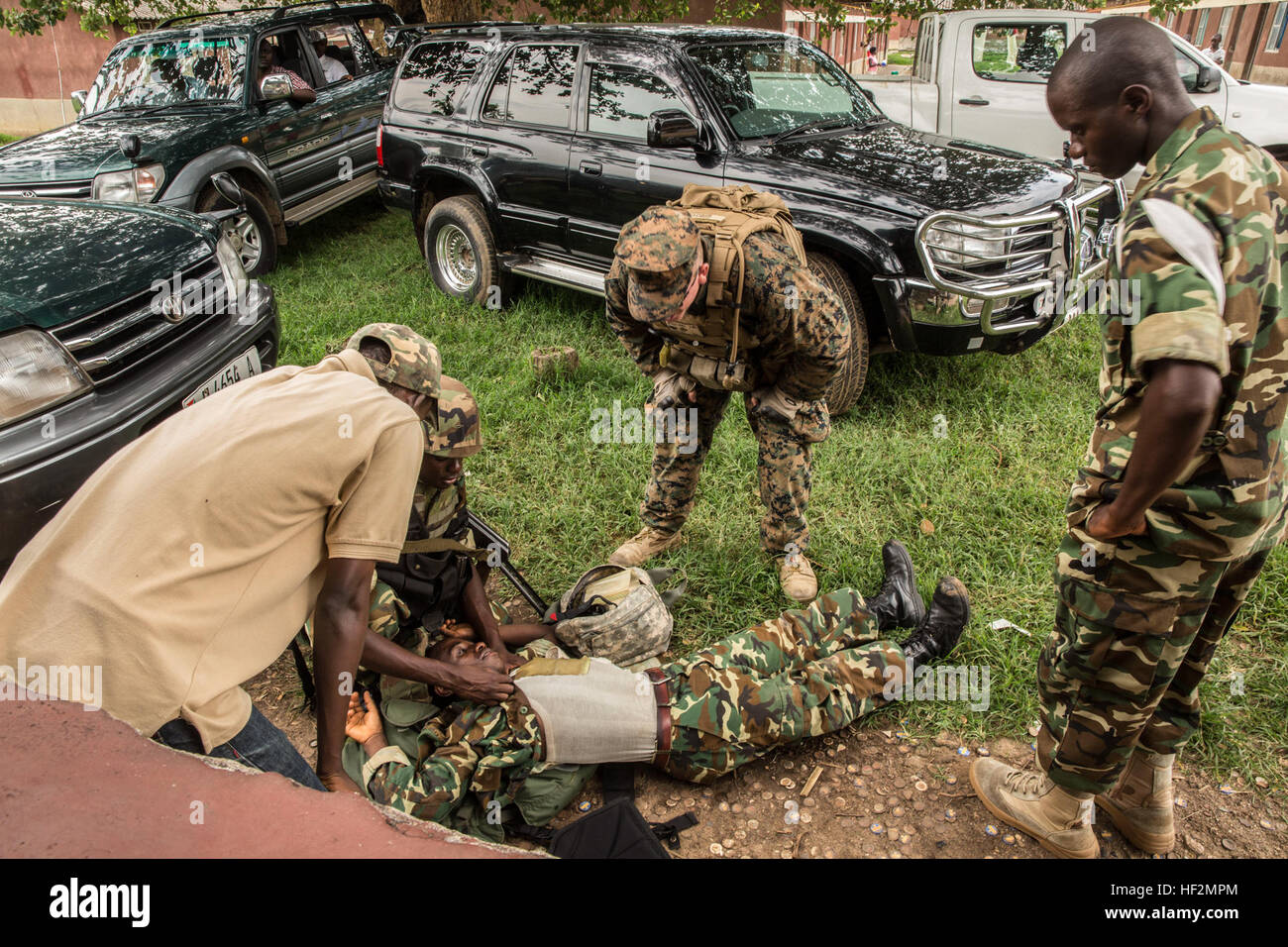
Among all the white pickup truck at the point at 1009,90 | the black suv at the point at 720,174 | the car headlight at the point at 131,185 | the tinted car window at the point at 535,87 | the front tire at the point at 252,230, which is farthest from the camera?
the white pickup truck at the point at 1009,90

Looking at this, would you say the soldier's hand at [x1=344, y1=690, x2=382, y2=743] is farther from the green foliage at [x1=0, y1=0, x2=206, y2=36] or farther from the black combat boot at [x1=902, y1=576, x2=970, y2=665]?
the green foliage at [x1=0, y1=0, x2=206, y2=36]

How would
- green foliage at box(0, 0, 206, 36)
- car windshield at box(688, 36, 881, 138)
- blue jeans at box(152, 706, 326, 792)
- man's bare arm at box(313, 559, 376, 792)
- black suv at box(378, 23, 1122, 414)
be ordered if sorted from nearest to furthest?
blue jeans at box(152, 706, 326, 792) → man's bare arm at box(313, 559, 376, 792) → black suv at box(378, 23, 1122, 414) → car windshield at box(688, 36, 881, 138) → green foliage at box(0, 0, 206, 36)

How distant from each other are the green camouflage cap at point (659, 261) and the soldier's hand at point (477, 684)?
1269 mm

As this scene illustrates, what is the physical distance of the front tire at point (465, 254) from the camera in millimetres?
5625

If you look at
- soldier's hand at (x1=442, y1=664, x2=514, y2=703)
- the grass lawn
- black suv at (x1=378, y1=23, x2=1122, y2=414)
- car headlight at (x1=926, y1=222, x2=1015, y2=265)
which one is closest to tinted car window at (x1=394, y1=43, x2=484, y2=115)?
black suv at (x1=378, y1=23, x2=1122, y2=414)

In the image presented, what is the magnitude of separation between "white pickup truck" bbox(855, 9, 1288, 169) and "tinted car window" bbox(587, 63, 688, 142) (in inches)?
107

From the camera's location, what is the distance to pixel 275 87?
19.4 ft

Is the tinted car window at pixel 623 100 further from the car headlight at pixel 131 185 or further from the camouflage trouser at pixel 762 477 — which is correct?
the car headlight at pixel 131 185

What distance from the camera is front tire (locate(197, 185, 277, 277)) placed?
6113mm

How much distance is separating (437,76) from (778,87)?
2495 mm

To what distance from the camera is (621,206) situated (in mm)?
4805

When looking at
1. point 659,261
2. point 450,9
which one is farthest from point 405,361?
point 450,9

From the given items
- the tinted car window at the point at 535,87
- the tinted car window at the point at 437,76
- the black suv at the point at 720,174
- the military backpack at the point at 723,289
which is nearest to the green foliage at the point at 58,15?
the tinted car window at the point at 437,76

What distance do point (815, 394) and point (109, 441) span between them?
253 cm
